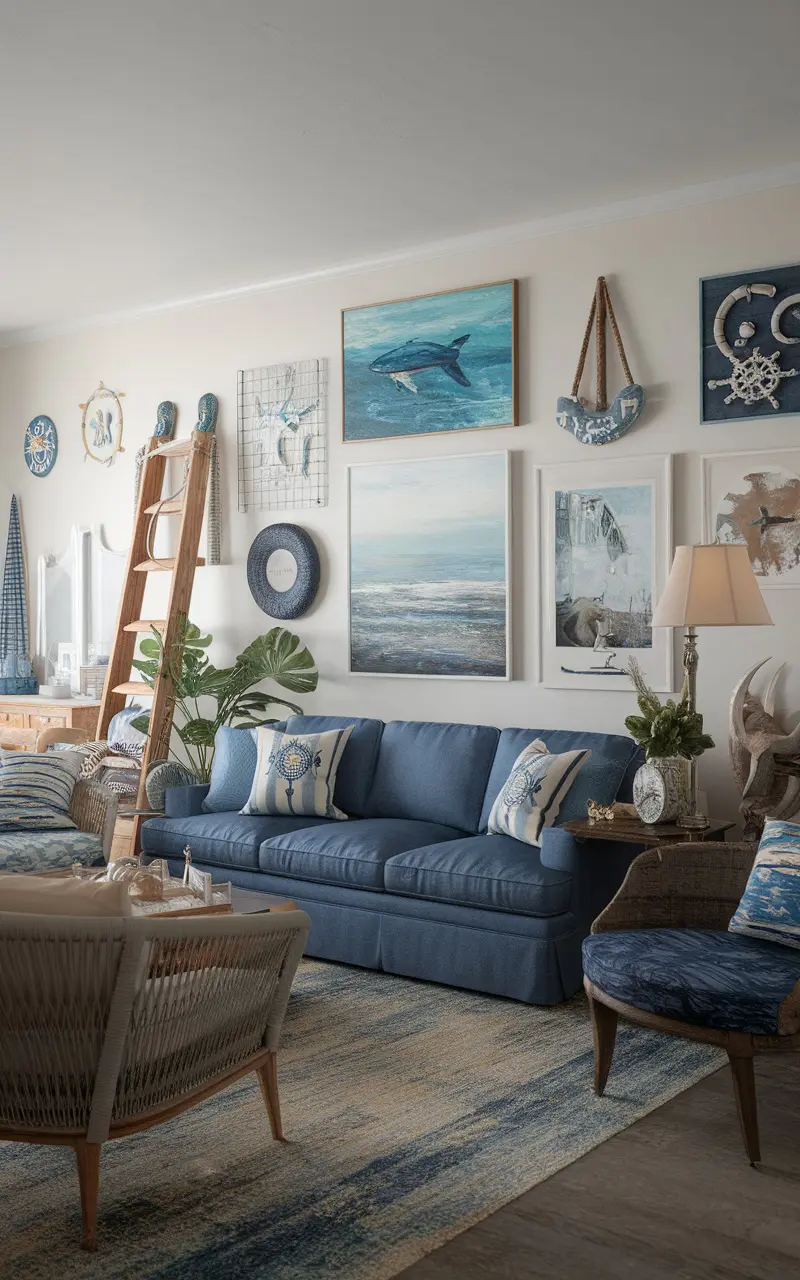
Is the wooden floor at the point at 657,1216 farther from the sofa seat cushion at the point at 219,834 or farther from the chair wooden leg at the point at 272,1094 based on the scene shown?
the sofa seat cushion at the point at 219,834

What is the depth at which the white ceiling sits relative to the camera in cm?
347

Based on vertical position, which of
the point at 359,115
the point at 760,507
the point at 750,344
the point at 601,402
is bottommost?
the point at 760,507

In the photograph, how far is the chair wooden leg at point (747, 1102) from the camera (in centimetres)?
281

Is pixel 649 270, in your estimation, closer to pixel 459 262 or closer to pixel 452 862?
pixel 459 262

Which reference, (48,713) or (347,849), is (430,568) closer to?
(347,849)

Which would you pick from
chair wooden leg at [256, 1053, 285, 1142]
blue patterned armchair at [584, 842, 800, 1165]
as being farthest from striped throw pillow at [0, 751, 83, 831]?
blue patterned armchair at [584, 842, 800, 1165]

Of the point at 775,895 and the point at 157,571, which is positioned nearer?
the point at 775,895

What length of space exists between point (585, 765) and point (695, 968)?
1.54 m

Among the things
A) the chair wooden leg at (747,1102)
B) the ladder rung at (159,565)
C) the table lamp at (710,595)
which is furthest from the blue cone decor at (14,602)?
the chair wooden leg at (747,1102)

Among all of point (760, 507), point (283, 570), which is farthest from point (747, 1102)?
point (283, 570)

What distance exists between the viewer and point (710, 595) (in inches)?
158

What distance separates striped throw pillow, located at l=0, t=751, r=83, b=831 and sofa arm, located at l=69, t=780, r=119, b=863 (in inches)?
1.3

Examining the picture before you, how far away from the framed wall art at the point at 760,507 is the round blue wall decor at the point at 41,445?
13.4ft

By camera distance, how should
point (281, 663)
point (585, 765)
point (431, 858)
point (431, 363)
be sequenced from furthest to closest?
point (281, 663), point (431, 363), point (585, 765), point (431, 858)
